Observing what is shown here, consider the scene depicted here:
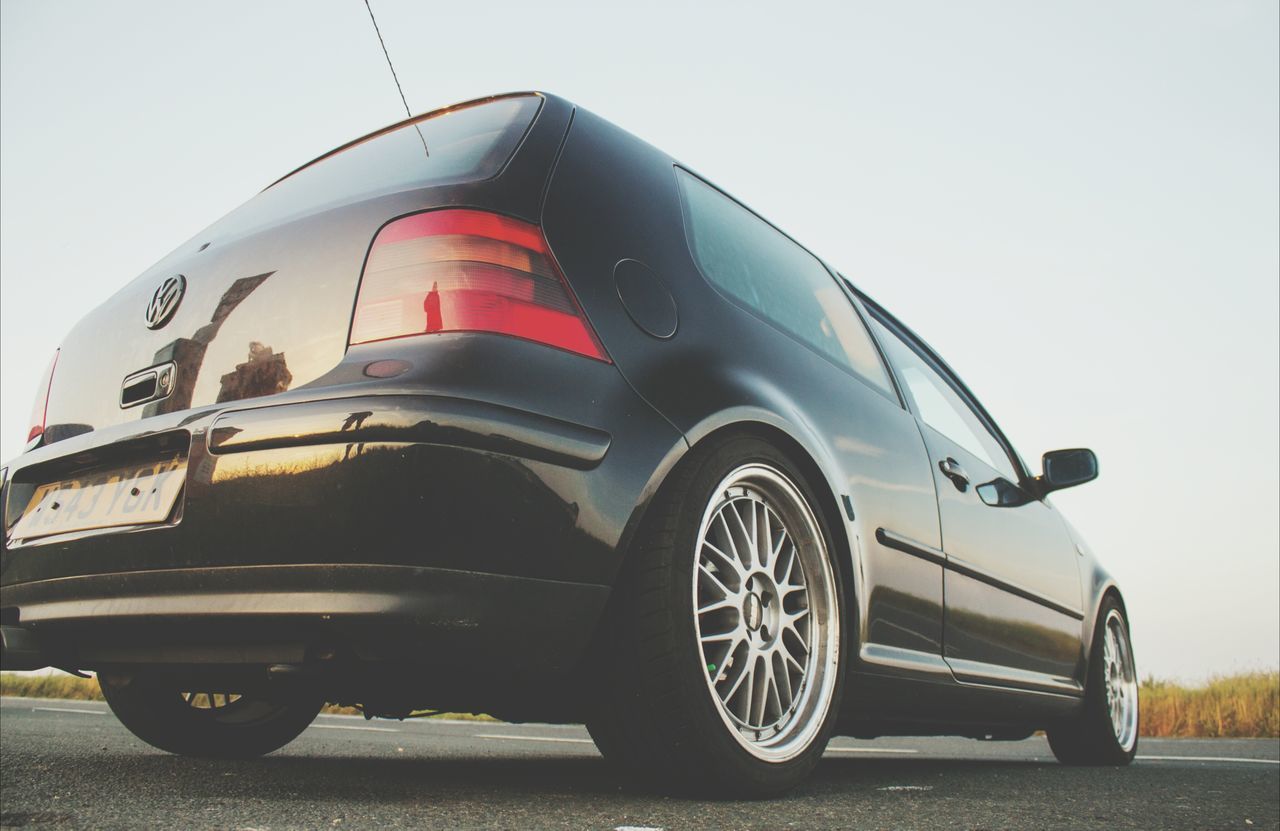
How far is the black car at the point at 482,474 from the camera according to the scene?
1.75m

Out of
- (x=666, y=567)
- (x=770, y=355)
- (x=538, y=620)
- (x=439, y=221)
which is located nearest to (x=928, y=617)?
(x=770, y=355)

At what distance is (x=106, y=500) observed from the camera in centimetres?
206

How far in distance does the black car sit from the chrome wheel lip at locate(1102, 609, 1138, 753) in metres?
2.12

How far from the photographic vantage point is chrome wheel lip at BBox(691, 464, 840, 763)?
2.17 metres

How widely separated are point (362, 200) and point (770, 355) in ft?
3.35

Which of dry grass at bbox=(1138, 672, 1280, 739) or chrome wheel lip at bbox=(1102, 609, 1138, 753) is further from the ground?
chrome wheel lip at bbox=(1102, 609, 1138, 753)

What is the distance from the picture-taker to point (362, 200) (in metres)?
2.14

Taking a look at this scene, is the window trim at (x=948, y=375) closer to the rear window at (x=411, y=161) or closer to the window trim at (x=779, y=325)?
the window trim at (x=779, y=325)

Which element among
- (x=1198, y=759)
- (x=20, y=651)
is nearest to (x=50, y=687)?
(x=20, y=651)

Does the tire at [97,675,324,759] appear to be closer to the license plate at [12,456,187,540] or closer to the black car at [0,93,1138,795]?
the black car at [0,93,1138,795]

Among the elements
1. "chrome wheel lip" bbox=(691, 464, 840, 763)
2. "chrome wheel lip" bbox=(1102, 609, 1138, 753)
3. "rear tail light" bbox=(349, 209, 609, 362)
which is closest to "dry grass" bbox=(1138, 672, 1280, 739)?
"chrome wheel lip" bbox=(1102, 609, 1138, 753)

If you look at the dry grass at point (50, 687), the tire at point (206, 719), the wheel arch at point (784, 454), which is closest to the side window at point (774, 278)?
the wheel arch at point (784, 454)

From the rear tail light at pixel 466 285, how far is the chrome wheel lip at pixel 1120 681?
3.51 metres

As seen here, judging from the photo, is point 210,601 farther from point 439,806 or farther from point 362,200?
point 362,200
